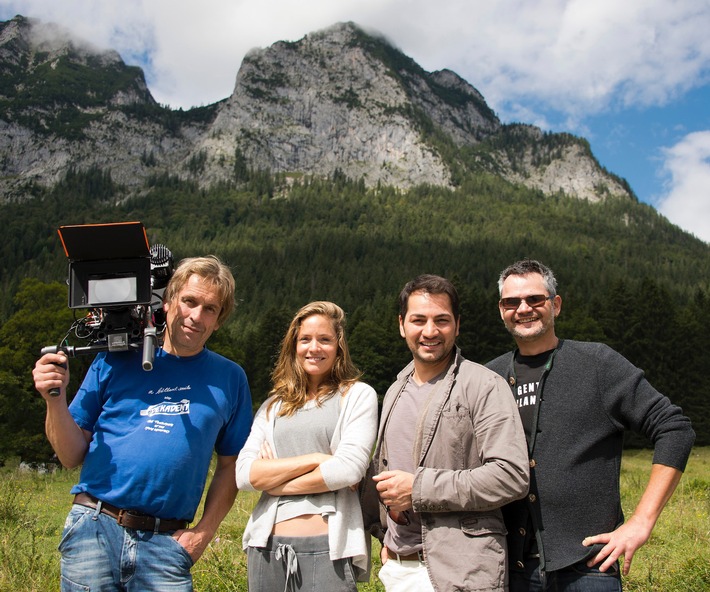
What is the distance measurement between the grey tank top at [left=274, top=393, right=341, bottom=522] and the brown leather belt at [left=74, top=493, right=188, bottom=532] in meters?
0.67

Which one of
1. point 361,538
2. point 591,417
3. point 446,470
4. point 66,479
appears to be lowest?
point 66,479

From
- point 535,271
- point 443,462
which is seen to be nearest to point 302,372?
point 443,462

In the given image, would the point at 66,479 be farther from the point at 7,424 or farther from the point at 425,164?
the point at 425,164

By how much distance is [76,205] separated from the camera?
163875 millimetres

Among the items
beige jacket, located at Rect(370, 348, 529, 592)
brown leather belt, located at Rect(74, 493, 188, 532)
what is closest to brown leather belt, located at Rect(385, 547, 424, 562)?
beige jacket, located at Rect(370, 348, 529, 592)

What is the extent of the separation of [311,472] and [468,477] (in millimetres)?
879

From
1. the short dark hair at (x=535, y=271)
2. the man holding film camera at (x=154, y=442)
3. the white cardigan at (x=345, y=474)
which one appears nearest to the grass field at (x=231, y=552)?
the man holding film camera at (x=154, y=442)

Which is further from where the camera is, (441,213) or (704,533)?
(441,213)

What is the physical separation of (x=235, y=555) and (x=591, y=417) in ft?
16.4

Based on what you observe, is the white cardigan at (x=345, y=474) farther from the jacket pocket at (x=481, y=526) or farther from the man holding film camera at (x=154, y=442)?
the jacket pocket at (x=481, y=526)

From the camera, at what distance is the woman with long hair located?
3025mm

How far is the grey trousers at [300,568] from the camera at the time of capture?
3002mm

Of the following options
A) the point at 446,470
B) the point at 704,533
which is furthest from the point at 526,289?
the point at 704,533

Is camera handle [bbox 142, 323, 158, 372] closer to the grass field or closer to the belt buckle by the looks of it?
the belt buckle
